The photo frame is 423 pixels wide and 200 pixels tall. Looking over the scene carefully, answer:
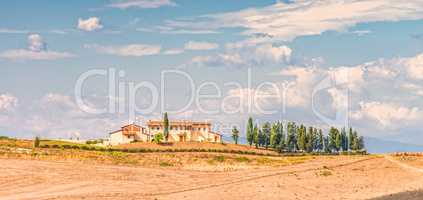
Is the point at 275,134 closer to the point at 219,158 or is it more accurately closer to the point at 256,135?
the point at 256,135

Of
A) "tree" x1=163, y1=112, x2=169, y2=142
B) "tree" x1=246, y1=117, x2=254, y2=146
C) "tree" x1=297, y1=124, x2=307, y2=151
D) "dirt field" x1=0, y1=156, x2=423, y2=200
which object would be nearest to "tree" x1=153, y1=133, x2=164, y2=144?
"tree" x1=163, y1=112, x2=169, y2=142

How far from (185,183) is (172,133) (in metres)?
120

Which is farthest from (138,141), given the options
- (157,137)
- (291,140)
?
(291,140)

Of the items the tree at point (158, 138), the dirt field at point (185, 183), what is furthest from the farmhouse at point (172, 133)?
the dirt field at point (185, 183)

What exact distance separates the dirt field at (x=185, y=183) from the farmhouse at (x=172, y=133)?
9480 cm

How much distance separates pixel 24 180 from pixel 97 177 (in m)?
7.78

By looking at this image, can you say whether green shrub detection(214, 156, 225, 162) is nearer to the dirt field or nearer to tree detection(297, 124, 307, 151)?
the dirt field

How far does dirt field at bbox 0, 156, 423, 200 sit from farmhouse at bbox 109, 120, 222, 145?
94800 mm

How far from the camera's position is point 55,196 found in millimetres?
55938

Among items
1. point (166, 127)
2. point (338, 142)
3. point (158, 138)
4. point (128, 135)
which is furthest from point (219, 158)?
point (338, 142)

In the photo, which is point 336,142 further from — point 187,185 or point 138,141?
point 187,185

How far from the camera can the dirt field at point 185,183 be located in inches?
2265

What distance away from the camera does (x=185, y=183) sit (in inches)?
2630

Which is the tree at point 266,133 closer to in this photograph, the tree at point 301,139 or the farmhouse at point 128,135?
the tree at point 301,139
